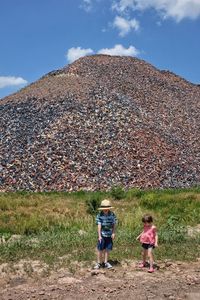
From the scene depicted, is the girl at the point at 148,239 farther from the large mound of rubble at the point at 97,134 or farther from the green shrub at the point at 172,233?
the large mound of rubble at the point at 97,134

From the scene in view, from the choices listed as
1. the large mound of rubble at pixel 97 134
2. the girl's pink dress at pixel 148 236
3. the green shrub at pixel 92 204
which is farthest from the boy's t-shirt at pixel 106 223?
the large mound of rubble at pixel 97 134

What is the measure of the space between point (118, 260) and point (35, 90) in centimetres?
2530

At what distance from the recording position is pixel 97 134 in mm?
27766

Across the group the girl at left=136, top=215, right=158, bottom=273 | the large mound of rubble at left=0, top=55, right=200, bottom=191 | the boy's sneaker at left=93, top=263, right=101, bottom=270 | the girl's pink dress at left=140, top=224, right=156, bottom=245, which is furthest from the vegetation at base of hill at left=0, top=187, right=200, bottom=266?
the large mound of rubble at left=0, top=55, right=200, bottom=191

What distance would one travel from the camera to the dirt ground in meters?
8.98

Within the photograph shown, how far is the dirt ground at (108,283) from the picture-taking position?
29.5 feet

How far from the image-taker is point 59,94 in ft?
108

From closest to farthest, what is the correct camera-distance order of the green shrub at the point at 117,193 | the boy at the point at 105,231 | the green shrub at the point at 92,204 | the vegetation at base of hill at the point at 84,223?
the boy at the point at 105,231 → the vegetation at base of hill at the point at 84,223 → the green shrub at the point at 92,204 → the green shrub at the point at 117,193

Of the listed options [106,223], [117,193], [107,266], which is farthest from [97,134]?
[107,266]

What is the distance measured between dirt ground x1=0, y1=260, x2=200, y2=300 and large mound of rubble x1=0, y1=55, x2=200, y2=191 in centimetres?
1244

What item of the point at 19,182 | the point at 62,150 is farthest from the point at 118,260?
the point at 62,150

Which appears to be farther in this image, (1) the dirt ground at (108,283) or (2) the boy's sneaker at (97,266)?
(2) the boy's sneaker at (97,266)

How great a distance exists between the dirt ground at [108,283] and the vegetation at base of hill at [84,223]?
0.83 m

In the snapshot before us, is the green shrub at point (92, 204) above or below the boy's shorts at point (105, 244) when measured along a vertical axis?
above
